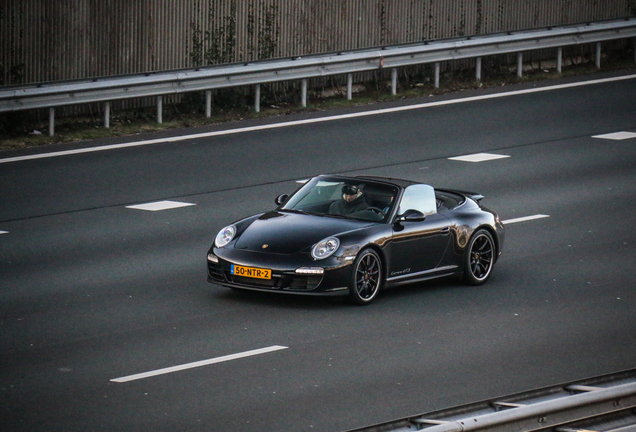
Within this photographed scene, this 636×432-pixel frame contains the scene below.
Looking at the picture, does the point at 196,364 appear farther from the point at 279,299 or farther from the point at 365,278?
the point at 365,278

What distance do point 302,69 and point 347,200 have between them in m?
11.6

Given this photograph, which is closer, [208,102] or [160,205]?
[160,205]

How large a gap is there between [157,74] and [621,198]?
30.4ft

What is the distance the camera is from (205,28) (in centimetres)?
2450

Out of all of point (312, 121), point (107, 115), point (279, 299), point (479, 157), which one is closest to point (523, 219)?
point (479, 157)

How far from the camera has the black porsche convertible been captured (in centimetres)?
1239

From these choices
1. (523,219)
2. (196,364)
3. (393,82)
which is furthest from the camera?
(393,82)

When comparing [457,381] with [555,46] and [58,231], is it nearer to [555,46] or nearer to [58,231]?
[58,231]

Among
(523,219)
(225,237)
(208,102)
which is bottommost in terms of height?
(523,219)

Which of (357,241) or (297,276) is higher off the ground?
(357,241)

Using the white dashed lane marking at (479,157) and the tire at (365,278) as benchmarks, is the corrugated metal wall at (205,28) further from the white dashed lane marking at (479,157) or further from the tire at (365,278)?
the tire at (365,278)

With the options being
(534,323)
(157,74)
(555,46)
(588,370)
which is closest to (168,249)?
(534,323)

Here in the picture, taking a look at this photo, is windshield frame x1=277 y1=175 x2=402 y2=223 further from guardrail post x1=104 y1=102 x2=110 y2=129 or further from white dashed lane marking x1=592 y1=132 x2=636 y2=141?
white dashed lane marking x1=592 y1=132 x2=636 y2=141

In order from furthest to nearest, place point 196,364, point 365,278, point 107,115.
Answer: point 107,115, point 365,278, point 196,364
